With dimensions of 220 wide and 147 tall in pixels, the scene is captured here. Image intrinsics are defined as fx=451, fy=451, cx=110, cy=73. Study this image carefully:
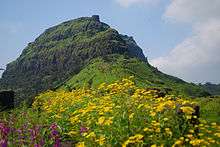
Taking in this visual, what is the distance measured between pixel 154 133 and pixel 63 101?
27.3ft

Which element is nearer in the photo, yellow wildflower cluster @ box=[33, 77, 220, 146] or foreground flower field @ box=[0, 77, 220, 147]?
foreground flower field @ box=[0, 77, 220, 147]

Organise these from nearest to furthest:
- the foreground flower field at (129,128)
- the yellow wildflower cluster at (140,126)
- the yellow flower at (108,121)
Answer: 1. the foreground flower field at (129,128)
2. the yellow wildflower cluster at (140,126)
3. the yellow flower at (108,121)

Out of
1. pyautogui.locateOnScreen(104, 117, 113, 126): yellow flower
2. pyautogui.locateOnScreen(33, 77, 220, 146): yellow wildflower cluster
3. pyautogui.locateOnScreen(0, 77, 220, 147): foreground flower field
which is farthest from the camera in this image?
pyautogui.locateOnScreen(104, 117, 113, 126): yellow flower

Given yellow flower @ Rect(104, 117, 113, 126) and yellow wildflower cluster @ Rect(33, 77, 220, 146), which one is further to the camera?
yellow flower @ Rect(104, 117, 113, 126)

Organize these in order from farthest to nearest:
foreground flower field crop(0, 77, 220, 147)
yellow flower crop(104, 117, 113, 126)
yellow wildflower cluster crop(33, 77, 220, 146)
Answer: yellow flower crop(104, 117, 113, 126) < yellow wildflower cluster crop(33, 77, 220, 146) < foreground flower field crop(0, 77, 220, 147)

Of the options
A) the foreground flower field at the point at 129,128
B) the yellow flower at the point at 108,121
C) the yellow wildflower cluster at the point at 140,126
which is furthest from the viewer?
the yellow flower at the point at 108,121

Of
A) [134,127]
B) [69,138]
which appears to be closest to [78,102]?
[69,138]

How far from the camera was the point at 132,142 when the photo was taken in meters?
9.60

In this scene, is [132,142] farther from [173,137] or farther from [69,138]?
[69,138]

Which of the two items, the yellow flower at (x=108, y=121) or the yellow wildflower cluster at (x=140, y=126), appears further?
the yellow flower at (x=108, y=121)

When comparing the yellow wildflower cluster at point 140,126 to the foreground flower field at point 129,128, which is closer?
the foreground flower field at point 129,128

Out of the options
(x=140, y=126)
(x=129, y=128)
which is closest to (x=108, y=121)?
(x=129, y=128)

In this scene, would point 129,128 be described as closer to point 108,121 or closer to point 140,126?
point 140,126

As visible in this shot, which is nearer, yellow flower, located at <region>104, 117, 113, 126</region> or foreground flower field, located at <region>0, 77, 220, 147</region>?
foreground flower field, located at <region>0, 77, 220, 147</region>
